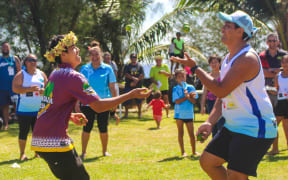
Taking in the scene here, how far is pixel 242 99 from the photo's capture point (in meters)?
3.45

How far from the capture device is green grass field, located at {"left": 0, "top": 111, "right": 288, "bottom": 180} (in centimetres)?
597

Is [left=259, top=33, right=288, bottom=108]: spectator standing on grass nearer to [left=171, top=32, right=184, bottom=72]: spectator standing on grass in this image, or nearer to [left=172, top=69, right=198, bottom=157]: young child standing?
[left=172, top=69, right=198, bottom=157]: young child standing

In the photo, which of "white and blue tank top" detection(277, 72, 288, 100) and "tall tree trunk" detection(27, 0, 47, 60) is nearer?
"white and blue tank top" detection(277, 72, 288, 100)

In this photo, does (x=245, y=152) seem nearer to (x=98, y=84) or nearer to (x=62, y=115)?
(x=62, y=115)

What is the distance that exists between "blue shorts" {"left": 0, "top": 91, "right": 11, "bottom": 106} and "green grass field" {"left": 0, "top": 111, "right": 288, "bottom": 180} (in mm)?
1039

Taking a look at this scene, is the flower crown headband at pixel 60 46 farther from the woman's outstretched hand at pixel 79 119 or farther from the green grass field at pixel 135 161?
the green grass field at pixel 135 161

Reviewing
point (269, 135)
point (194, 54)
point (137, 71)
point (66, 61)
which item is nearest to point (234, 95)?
point (269, 135)

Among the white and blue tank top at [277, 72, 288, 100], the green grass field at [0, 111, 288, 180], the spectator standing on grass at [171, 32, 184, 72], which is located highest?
the spectator standing on grass at [171, 32, 184, 72]

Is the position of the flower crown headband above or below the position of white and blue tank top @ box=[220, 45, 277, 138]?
above

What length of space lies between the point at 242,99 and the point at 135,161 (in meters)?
3.98

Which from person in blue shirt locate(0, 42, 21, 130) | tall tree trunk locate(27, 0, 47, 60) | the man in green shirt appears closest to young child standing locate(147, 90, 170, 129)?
the man in green shirt

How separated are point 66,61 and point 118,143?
5579 mm

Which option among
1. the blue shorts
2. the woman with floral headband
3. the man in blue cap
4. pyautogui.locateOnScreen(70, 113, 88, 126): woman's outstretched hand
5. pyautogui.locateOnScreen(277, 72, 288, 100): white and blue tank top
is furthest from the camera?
the blue shorts

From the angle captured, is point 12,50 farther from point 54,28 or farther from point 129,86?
point 129,86
